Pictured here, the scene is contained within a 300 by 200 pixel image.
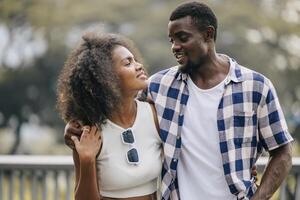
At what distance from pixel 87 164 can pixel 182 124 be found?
1.16ft

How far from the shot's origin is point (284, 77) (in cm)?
1562

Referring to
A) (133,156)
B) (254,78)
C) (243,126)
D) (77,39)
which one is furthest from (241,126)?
(77,39)

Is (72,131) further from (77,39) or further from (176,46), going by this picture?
(77,39)

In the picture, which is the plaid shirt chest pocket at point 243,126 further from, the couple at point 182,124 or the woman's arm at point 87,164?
the woman's arm at point 87,164

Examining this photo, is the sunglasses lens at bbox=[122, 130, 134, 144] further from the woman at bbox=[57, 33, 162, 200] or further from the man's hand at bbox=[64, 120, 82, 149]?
the man's hand at bbox=[64, 120, 82, 149]

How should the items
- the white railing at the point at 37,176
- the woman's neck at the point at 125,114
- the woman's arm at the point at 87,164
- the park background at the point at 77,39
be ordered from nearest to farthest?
the woman's arm at the point at 87,164
the woman's neck at the point at 125,114
the white railing at the point at 37,176
the park background at the point at 77,39

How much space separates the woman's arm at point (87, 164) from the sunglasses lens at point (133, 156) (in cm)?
11

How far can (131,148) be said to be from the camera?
1987 millimetres

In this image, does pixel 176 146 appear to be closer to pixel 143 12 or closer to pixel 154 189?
pixel 154 189

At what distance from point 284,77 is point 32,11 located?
711 centimetres

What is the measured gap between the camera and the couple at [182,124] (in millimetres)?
1957

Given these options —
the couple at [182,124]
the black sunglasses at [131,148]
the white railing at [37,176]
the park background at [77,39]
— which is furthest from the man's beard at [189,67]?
the park background at [77,39]

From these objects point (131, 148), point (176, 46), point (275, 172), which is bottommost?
point (275, 172)

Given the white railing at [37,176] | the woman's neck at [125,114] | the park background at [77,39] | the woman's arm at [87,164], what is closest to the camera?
the woman's arm at [87,164]
